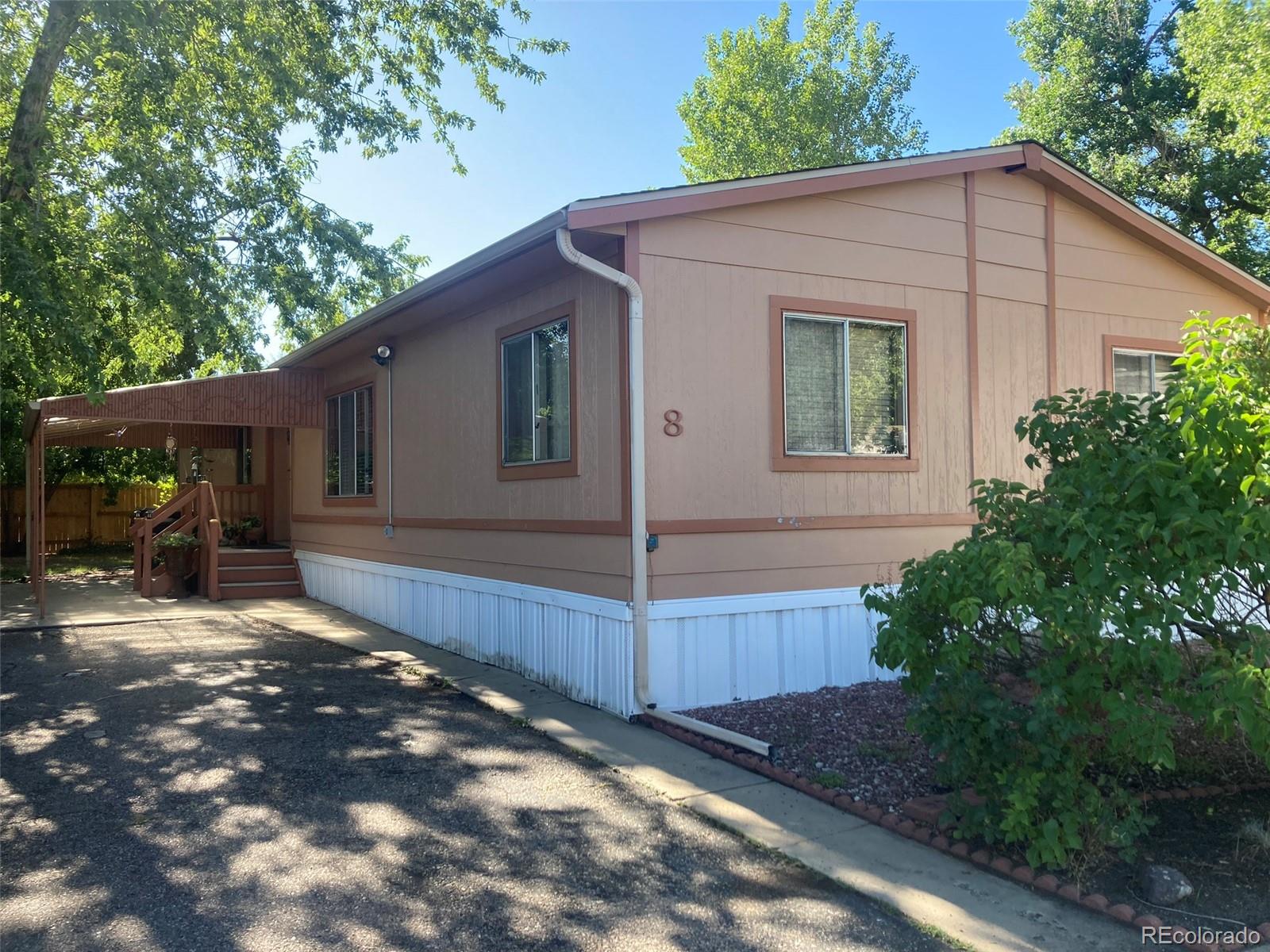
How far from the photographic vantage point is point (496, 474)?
8.45m

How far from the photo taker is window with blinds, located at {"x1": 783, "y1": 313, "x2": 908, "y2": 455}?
7.25 metres

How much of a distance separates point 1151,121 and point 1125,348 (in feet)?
35.2

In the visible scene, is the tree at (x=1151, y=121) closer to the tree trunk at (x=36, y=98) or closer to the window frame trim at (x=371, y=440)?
the window frame trim at (x=371, y=440)

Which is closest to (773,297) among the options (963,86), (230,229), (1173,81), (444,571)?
(444,571)

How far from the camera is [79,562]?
1984cm

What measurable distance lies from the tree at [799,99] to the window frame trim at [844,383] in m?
22.3

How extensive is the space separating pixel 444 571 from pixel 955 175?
20.6 feet

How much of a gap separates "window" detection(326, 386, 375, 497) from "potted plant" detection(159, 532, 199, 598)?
7.92 feet

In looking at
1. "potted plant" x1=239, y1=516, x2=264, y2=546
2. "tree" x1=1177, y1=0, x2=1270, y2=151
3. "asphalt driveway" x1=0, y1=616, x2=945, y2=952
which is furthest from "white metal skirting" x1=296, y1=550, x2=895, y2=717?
"tree" x1=1177, y1=0, x2=1270, y2=151

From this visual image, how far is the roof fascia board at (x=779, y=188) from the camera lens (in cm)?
622

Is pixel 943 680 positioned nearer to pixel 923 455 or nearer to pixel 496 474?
pixel 923 455

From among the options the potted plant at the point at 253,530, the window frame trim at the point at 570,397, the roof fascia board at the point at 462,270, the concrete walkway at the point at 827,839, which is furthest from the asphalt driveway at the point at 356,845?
the potted plant at the point at 253,530
